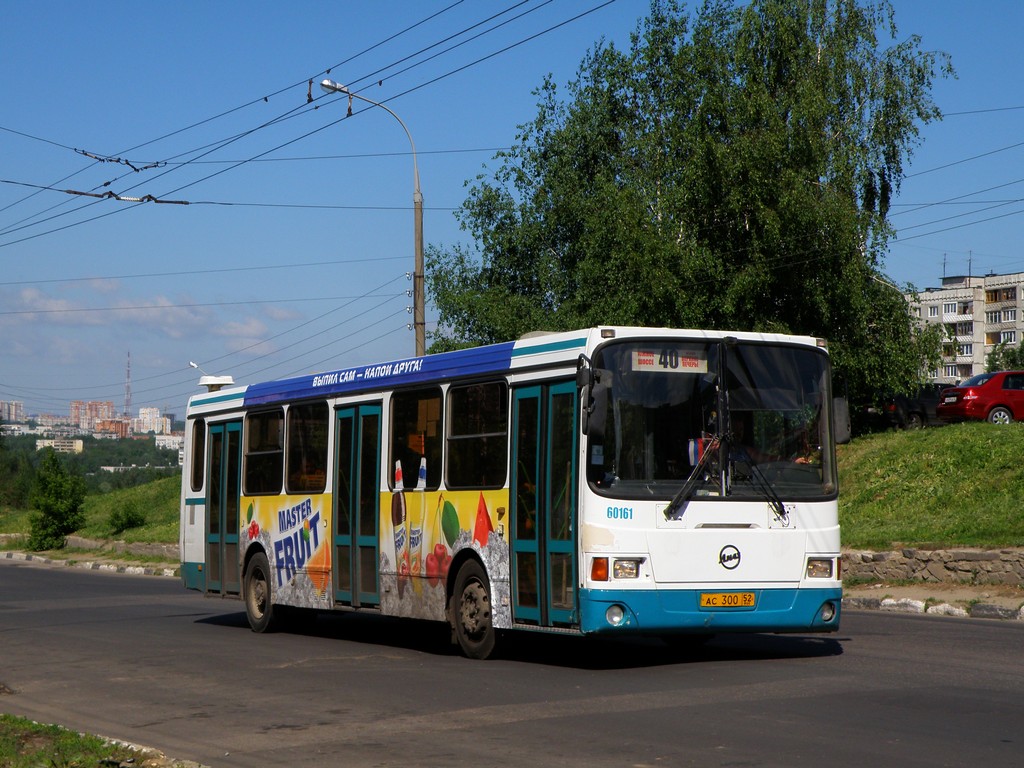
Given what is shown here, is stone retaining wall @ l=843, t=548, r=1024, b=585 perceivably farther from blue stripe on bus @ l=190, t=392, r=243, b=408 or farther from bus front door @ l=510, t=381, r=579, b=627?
blue stripe on bus @ l=190, t=392, r=243, b=408

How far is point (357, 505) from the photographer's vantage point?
15.4 metres

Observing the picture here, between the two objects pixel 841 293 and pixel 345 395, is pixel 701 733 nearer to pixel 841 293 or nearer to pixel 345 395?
pixel 345 395

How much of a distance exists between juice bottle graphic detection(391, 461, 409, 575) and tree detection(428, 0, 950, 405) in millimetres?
22049

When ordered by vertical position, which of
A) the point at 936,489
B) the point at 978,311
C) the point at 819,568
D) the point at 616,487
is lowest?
the point at 819,568

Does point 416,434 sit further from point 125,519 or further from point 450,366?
point 125,519

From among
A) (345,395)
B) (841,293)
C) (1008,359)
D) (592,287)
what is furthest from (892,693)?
(1008,359)

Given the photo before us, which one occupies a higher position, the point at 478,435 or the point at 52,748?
the point at 478,435

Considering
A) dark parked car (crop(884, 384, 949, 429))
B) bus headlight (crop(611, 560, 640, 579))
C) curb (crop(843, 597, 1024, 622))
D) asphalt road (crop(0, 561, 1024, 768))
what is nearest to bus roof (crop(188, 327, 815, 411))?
bus headlight (crop(611, 560, 640, 579))

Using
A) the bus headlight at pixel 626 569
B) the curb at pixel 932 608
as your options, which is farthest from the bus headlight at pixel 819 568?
the curb at pixel 932 608

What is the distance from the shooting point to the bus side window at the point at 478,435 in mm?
12867

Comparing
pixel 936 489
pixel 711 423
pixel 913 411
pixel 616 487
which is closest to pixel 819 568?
pixel 711 423

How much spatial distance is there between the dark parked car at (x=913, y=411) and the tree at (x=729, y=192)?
1989mm

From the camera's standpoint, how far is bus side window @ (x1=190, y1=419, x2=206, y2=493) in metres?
19.4

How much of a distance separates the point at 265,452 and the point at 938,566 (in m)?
9.81
